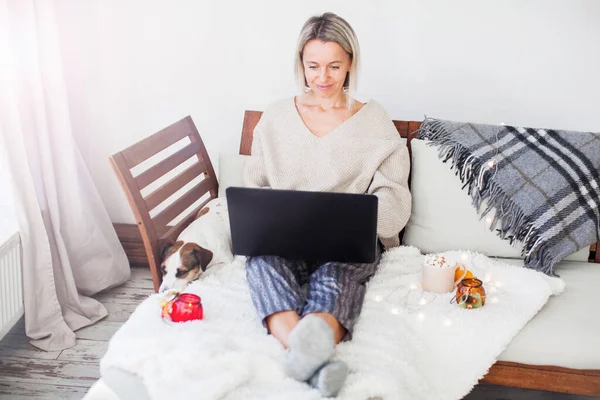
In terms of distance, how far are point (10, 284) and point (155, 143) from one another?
691 millimetres

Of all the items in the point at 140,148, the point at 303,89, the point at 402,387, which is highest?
the point at 303,89

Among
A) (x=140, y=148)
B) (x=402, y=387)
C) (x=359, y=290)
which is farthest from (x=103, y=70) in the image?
(x=402, y=387)

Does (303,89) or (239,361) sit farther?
(303,89)

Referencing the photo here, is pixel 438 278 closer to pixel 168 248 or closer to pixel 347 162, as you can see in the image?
pixel 347 162

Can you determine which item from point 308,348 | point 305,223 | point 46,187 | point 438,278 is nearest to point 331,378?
point 308,348

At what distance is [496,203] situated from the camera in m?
2.16

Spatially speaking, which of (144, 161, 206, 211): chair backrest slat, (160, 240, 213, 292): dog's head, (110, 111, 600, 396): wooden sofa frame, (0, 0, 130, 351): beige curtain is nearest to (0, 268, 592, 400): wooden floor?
(0, 0, 130, 351): beige curtain

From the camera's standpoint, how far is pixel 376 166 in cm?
215

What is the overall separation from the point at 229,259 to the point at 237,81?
850 millimetres

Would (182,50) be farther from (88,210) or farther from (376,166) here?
(376,166)

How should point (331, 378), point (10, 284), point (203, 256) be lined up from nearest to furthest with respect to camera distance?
point (331, 378) → point (203, 256) → point (10, 284)

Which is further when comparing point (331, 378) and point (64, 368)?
point (64, 368)

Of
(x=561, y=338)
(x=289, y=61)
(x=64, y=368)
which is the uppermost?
(x=289, y=61)

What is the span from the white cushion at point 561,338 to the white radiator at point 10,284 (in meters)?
1.54
